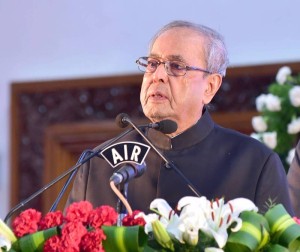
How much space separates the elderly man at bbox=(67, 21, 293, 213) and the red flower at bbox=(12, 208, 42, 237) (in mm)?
936

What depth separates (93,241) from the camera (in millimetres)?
2400

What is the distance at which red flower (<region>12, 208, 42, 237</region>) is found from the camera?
8.23 feet

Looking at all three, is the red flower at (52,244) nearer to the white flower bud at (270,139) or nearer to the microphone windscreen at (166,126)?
the microphone windscreen at (166,126)

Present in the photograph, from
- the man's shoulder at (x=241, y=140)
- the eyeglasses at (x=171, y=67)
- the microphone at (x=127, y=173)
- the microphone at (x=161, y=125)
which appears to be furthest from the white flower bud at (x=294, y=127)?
the microphone at (x=127, y=173)

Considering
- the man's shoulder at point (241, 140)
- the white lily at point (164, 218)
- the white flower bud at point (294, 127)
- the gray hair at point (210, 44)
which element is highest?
the gray hair at point (210, 44)

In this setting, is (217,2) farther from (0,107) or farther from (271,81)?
(0,107)

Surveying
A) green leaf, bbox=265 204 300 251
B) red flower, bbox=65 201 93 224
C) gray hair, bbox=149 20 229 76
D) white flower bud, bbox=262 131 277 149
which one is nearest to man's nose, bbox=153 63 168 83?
gray hair, bbox=149 20 229 76

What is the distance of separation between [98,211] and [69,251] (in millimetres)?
152

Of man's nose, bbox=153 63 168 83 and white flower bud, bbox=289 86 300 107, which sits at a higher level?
man's nose, bbox=153 63 168 83

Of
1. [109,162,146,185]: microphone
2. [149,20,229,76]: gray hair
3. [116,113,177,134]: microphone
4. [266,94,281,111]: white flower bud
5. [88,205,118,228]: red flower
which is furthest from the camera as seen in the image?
[266,94,281,111]: white flower bud

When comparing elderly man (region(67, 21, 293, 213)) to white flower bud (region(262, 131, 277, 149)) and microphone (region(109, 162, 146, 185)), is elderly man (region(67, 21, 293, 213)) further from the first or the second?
white flower bud (region(262, 131, 277, 149))

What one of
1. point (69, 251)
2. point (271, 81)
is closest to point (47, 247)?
point (69, 251)

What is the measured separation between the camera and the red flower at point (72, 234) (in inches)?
94.4

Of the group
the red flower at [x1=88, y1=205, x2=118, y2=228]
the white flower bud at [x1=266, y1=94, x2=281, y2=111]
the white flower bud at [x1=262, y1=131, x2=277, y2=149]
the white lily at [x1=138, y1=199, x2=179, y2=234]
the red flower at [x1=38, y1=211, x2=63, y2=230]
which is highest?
the white lily at [x1=138, y1=199, x2=179, y2=234]
